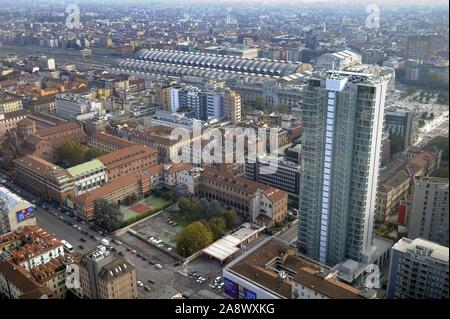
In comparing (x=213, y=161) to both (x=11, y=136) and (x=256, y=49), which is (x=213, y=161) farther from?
(x=256, y=49)

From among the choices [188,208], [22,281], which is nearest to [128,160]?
[188,208]

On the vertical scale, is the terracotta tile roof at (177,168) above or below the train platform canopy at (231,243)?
above

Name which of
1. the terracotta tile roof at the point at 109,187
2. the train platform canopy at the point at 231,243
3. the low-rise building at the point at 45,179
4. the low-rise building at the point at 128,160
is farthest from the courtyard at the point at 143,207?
the train platform canopy at the point at 231,243

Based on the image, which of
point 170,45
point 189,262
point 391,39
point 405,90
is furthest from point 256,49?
point 189,262

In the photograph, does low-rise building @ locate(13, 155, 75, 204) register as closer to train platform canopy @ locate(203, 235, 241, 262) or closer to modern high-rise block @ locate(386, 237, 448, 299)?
train platform canopy @ locate(203, 235, 241, 262)

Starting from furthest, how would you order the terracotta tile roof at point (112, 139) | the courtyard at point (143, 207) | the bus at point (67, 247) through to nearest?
the terracotta tile roof at point (112, 139) < the courtyard at point (143, 207) < the bus at point (67, 247)

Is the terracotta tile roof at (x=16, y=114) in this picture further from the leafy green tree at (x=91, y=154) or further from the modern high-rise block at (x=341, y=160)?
the modern high-rise block at (x=341, y=160)

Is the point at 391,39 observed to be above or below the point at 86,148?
above
